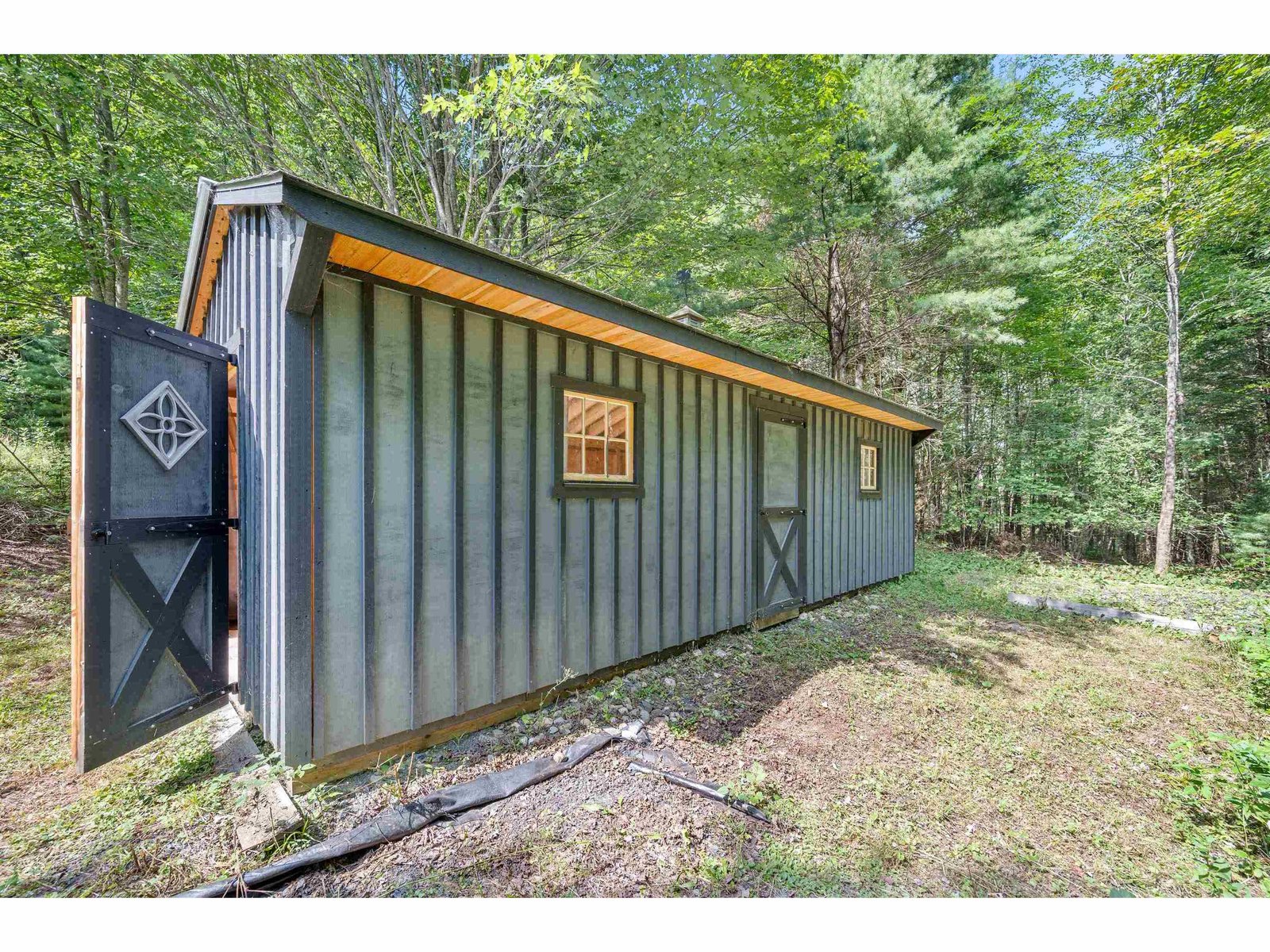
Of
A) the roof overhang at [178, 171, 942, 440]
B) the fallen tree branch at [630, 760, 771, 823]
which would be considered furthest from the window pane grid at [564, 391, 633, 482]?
the fallen tree branch at [630, 760, 771, 823]

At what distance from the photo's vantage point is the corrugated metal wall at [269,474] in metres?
2.18

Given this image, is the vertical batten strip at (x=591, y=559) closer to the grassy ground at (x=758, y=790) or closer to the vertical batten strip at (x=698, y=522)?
the grassy ground at (x=758, y=790)

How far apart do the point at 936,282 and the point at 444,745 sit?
11441 millimetres

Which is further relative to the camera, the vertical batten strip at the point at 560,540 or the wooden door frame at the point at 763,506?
the wooden door frame at the point at 763,506

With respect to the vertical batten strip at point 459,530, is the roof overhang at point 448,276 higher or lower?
higher

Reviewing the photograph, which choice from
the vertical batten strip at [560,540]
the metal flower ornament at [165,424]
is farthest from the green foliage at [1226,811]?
the metal flower ornament at [165,424]

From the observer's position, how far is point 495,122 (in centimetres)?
498

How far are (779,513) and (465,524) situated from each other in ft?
11.7

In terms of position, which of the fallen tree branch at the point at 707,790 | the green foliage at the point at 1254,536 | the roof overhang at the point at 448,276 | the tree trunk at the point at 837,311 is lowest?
the fallen tree branch at the point at 707,790

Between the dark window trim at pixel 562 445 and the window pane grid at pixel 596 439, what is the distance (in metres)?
0.04

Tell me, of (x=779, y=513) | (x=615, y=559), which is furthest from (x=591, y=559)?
(x=779, y=513)

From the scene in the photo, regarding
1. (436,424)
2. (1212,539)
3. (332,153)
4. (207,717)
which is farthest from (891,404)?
(1212,539)

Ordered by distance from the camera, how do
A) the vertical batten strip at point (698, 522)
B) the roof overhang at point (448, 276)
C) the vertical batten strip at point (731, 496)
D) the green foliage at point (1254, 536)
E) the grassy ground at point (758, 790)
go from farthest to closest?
1. the green foliage at point (1254, 536)
2. the vertical batten strip at point (731, 496)
3. the vertical batten strip at point (698, 522)
4. the roof overhang at point (448, 276)
5. the grassy ground at point (758, 790)

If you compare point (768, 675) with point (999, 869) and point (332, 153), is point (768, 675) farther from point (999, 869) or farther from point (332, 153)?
point (332, 153)
